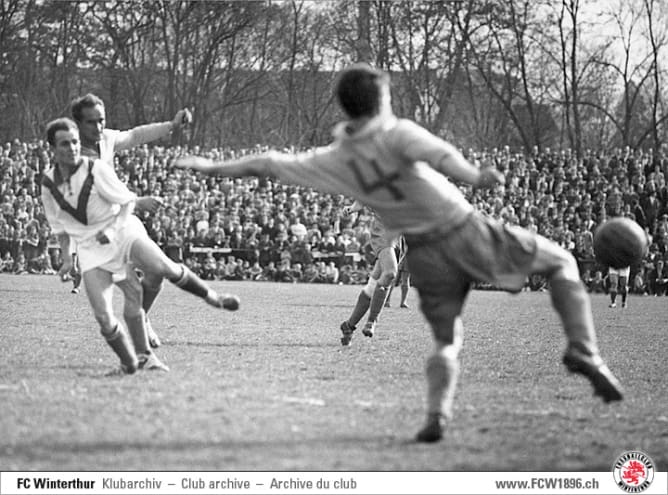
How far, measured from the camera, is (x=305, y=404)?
294 inches

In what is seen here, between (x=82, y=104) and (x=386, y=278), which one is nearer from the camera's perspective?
(x=82, y=104)

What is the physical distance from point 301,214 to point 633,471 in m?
27.3

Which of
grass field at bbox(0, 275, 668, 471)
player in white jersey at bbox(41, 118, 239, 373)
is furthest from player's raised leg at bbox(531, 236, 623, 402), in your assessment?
player in white jersey at bbox(41, 118, 239, 373)

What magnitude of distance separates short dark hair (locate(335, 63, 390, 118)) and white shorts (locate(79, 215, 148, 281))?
2.97 metres

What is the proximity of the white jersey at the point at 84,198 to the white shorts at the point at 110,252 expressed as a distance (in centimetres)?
7

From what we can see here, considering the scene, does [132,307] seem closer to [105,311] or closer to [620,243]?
[105,311]

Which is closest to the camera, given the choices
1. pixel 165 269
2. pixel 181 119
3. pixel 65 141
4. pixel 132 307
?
pixel 65 141

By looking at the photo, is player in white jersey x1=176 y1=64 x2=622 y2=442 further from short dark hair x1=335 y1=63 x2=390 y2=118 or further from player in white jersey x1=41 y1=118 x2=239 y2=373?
player in white jersey x1=41 y1=118 x2=239 y2=373

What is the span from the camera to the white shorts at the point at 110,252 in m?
8.58

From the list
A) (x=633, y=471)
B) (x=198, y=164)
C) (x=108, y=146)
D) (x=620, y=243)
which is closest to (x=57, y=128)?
(x=108, y=146)

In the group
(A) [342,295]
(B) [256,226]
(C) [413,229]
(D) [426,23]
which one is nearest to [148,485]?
(C) [413,229]

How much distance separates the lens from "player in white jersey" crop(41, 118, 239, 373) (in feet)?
27.7

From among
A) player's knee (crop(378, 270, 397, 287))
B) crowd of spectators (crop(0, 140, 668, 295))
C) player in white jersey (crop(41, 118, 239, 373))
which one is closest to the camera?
player in white jersey (crop(41, 118, 239, 373))

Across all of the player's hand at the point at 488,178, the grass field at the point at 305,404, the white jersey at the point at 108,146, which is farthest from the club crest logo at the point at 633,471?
the white jersey at the point at 108,146
